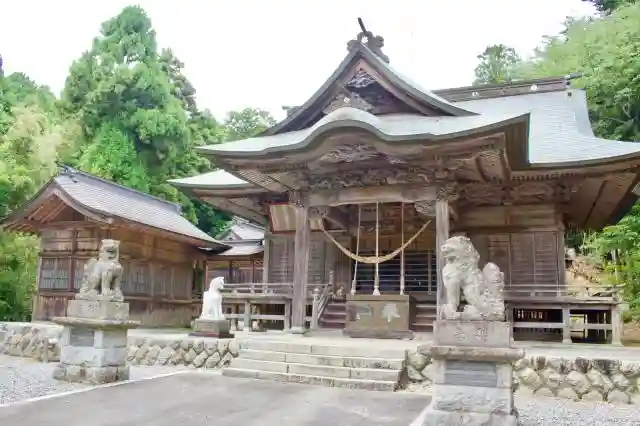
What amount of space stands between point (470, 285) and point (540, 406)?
265 cm

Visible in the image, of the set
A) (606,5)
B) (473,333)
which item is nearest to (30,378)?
(473,333)

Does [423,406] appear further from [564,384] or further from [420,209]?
[420,209]

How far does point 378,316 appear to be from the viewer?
12.1 metres

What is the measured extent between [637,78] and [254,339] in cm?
1747

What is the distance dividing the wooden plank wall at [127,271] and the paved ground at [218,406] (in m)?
8.19

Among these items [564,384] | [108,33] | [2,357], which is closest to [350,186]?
[564,384]

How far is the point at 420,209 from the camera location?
11.9 meters

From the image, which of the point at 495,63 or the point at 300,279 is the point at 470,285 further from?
the point at 495,63

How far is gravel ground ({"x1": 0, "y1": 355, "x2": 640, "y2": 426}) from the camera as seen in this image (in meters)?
6.48

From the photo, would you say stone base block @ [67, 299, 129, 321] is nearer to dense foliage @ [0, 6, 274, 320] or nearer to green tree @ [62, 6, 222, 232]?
dense foliage @ [0, 6, 274, 320]

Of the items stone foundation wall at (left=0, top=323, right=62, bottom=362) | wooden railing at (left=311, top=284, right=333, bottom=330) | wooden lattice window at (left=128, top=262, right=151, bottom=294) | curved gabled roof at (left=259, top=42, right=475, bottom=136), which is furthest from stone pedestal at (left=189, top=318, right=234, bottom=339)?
wooden lattice window at (left=128, top=262, right=151, bottom=294)

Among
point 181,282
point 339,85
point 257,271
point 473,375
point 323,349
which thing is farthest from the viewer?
point 257,271

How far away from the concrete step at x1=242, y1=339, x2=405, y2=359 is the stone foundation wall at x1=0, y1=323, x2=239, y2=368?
18.6 inches

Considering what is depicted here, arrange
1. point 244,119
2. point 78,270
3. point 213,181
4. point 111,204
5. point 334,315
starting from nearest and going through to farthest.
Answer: point 334,315, point 78,270, point 213,181, point 111,204, point 244,119
